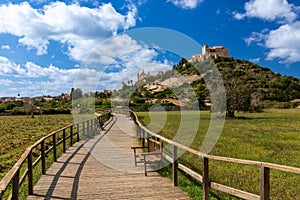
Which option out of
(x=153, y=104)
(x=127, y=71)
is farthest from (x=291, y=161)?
(x=153, y=104)

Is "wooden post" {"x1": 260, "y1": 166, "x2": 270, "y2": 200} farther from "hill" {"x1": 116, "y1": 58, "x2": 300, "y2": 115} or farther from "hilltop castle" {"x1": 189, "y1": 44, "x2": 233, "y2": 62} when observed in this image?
"hilltop castle" {"x1": 189, "y1": 44, "x2": 233, "y2": 62}

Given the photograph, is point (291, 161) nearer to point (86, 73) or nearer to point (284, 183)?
point (284, 183)

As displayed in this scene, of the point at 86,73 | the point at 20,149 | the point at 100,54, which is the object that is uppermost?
the point at 100,54

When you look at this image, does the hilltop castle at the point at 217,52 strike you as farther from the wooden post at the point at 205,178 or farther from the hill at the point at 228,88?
the wooden post at the point at 205,178

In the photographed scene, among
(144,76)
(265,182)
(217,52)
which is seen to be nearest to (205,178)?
(265,182)

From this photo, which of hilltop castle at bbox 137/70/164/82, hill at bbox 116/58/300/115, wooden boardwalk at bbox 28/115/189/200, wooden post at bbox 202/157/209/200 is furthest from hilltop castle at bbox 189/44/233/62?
wooden post at bbox 202/157/209/200

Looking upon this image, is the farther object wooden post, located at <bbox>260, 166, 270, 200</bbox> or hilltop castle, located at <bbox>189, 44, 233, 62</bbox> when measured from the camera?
hilltop castle, located at <bbox>189, 44, 233, 62</bbox>

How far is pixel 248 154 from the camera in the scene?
10688mm

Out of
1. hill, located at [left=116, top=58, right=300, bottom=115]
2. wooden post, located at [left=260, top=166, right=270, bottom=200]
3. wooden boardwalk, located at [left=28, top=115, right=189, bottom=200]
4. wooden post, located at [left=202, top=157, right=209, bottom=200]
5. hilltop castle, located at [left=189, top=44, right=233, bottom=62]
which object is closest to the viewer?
wooden post, located at [left=260, top=166, right=270, bottom=200]

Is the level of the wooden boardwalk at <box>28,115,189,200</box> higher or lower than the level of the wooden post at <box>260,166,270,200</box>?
lower

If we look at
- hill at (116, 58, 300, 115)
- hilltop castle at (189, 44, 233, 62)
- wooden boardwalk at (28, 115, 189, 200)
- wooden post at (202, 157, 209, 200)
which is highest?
hilltop castle at (189, 44, 233, 62)

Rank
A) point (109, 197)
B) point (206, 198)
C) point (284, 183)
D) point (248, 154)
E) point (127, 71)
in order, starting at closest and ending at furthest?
point (206, 198) → point (109, 197) → point (284, 183) → point (248, 154) → point (127, 71)

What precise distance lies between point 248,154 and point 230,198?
539 centimetres

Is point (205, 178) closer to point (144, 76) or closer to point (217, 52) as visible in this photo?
point (144, 76)
